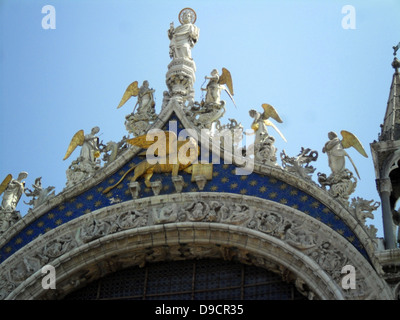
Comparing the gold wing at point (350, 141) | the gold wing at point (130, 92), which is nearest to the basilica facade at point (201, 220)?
the gold wing at point (350, 141)

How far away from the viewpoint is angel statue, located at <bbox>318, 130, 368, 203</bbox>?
67.5 feet

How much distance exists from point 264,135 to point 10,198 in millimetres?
5090

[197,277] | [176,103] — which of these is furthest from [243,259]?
[176,103]

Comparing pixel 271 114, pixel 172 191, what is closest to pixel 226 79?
pixel 271 114

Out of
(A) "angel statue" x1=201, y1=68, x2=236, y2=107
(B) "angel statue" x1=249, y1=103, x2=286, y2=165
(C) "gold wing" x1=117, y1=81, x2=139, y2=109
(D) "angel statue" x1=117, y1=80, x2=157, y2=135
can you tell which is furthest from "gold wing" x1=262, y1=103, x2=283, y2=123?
(C) "gold wing" x1=117, y1=81, x2=139, y2=109

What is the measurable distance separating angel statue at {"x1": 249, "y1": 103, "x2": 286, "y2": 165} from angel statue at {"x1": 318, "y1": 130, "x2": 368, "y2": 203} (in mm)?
1016

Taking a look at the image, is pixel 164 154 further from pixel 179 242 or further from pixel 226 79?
pixel 226 79

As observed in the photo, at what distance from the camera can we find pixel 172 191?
21625mm

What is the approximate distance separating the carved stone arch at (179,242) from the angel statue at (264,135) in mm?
1055

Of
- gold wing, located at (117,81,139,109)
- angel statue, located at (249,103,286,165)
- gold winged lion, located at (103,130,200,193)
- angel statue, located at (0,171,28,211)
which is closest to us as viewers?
angel statue, located at (249,103,286,165)

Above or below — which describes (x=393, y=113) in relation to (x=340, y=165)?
above

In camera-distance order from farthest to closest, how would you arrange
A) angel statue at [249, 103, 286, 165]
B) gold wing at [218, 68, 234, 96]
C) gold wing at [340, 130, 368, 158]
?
gold wing at [218, 68, 234, 96] < angel statue at [249, 103, 286, 165] < gold wing at [340, 130, 368, 158]

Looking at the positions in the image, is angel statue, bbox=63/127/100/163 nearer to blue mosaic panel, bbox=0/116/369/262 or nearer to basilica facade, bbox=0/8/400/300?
basilica facade, bbox=0/8/400/300

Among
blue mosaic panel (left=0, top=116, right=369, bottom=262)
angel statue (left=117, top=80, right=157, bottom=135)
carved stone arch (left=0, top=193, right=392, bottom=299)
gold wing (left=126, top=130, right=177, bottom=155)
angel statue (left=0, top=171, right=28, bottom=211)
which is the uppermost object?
angel statue (left=117, top=80, right=157, bottom=135)
